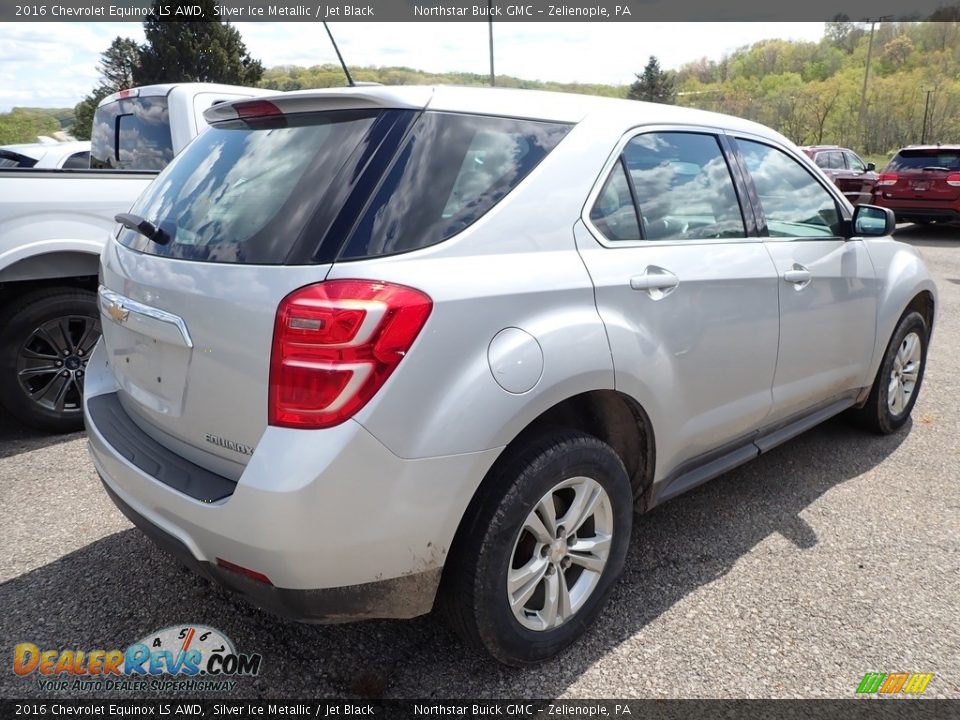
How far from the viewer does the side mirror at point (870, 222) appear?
11.6 feet

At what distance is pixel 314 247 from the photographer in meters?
1.85

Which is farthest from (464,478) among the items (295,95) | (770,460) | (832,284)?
(770,460)

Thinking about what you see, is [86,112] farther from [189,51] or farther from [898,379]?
[898,379]

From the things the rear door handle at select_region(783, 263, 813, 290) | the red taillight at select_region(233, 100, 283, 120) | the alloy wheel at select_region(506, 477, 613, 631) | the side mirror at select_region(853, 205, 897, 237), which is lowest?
the alloy wheel at select_region(506, 477, 613, 631)

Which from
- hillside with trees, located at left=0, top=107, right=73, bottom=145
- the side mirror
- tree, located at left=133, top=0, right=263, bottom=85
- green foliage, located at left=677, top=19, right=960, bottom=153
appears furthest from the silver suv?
green foliage, located at left=677, top=19, right=960, bottom=153

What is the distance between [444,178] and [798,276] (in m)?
1.82

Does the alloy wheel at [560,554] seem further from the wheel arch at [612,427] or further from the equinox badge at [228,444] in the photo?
the equinox badge at [228,444]

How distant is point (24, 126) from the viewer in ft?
142

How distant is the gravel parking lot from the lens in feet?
7.47

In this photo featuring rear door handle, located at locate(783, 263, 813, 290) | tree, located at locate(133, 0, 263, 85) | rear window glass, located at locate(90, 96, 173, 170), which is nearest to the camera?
rear door handle, located at locate(783, 263, 813, 290)

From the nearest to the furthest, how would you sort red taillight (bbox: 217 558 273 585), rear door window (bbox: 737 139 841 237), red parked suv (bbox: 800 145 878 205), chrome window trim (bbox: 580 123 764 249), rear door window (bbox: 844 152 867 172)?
red taillight (bbox: 217 558 273 585) → chrome window trim (bbox: 580 123 764 249) → rear door window (bbox: 737 139 841 237) → red parked suv (bbox: 800 145 878 205) → rear door window (bbox: 844 152 867 172)

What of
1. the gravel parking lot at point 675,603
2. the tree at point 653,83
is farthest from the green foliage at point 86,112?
the gravel parking lot at point 675,603

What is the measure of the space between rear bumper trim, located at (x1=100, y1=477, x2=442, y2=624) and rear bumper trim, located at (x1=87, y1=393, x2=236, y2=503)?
6.6 inches

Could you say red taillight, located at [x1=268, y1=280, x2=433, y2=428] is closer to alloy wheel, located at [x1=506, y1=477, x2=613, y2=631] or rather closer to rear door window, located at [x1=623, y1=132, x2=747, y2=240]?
alloy wheel, located at [x1=506, y1=477, x2=613, y2=631]
